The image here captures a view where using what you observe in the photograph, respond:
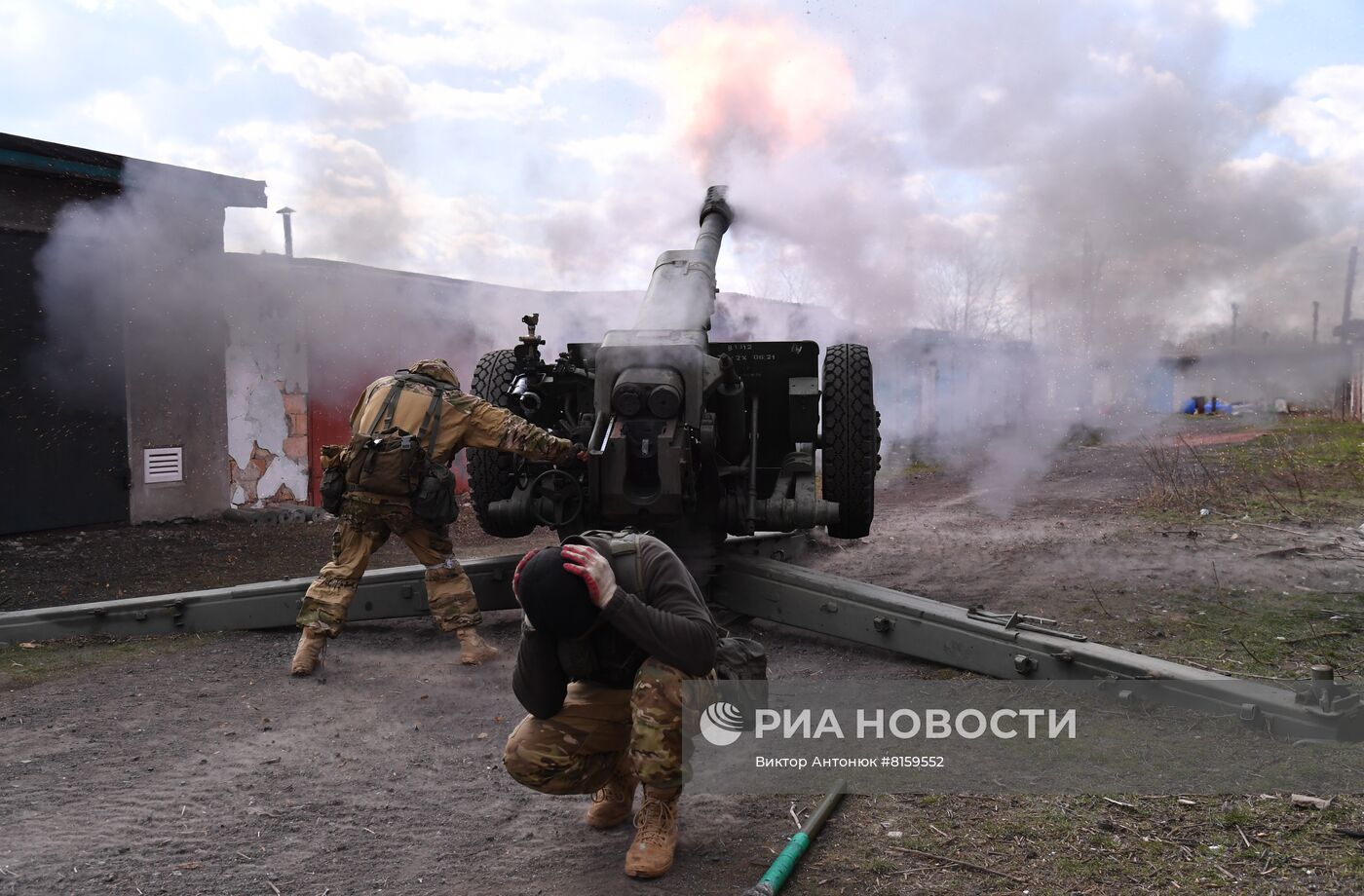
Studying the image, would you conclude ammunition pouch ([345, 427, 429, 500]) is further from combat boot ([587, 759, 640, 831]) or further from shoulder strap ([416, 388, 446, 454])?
combat boot ([587, 759, 640, 831])

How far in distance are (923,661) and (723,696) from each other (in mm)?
1943

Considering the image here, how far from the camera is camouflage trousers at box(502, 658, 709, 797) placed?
2902 mm

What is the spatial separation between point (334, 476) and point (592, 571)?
9.36 ft

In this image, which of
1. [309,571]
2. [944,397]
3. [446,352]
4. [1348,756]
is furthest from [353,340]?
[1348,756]

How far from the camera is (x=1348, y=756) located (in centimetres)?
333

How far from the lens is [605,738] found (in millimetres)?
3092

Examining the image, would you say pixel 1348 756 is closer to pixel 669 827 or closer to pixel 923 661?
pixel 923 661

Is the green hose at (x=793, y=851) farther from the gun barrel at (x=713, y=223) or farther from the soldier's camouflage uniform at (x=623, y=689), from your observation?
the gun barrel at (x=713, y=223)

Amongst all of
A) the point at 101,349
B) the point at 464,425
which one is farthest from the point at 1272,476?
the point at 101,349

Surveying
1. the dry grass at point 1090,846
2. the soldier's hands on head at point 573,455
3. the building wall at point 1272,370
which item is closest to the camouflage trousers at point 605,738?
the dry grass at point 1090,846

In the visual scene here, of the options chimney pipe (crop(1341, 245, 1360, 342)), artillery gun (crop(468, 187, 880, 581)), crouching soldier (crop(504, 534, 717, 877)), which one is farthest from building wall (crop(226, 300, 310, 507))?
chimney pipe (crop(1341, 245, 1360, 342))

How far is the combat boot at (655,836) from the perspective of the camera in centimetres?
285

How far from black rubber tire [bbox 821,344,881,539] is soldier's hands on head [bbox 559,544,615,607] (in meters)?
3.28

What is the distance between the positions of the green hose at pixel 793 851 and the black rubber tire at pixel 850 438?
2.78m
